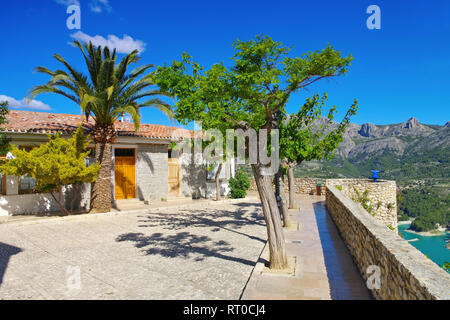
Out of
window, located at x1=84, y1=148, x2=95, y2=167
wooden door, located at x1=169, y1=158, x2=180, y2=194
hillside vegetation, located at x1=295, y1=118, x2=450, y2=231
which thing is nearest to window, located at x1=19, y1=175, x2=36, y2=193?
window, located at x1=84, y1=148, x2=95, y2=167

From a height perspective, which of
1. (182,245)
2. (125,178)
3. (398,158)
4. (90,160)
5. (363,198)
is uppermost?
(398,158)

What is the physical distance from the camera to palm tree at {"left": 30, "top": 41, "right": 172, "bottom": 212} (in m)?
12.1

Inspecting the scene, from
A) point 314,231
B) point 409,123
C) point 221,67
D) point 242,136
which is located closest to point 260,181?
point 242,136

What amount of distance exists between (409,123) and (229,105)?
11151 centimetres

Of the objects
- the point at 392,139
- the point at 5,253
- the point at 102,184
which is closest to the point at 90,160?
the point at 102,184

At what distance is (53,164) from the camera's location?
10.6 m

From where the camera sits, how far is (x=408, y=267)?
11.0 feet

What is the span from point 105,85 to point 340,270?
10.9 m

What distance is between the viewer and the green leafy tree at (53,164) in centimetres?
1048

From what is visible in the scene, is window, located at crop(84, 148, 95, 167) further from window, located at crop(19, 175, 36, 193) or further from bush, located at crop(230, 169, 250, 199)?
bush, located at crop(230, 169, 250, 199)

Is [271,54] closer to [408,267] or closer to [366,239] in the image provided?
[366,239]

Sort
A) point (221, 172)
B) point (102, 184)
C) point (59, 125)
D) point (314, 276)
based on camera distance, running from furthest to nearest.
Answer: point (221, 172)
point (59, 125)
point (102, 184)
point (314, 276)

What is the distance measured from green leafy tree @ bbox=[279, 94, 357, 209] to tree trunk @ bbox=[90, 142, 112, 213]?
7239mm

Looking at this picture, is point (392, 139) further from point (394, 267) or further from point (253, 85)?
point (394, 267)
